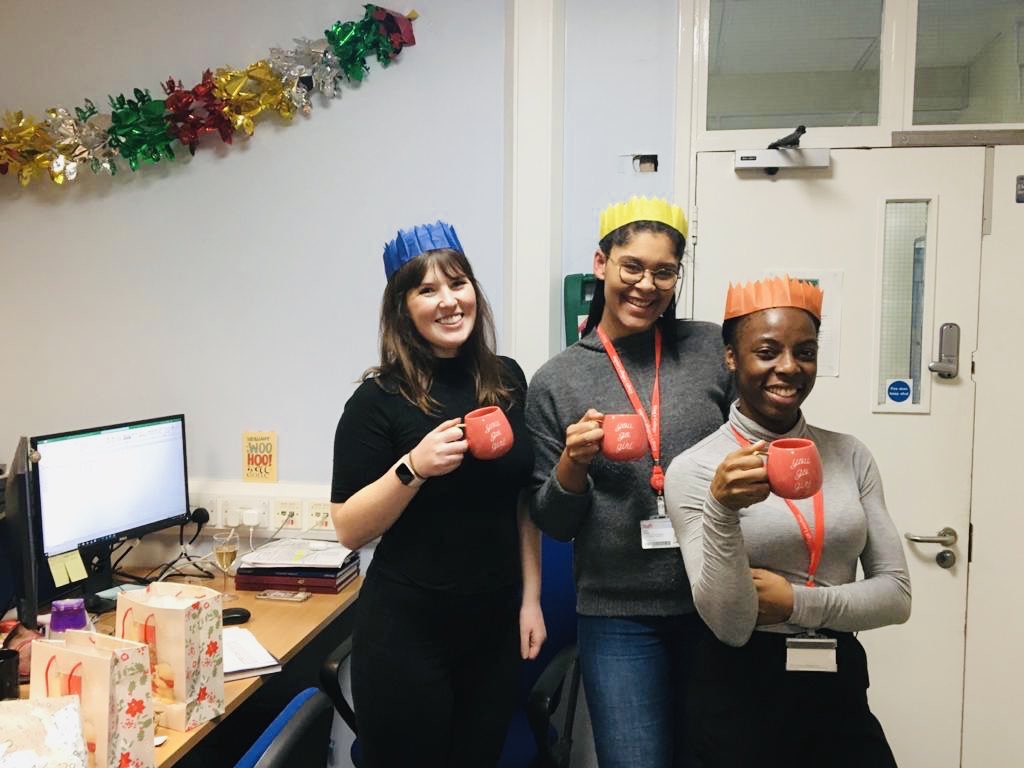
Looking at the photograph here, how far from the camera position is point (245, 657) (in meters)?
1.78

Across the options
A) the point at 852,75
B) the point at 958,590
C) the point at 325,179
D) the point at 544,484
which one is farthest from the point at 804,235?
the point at 325,179

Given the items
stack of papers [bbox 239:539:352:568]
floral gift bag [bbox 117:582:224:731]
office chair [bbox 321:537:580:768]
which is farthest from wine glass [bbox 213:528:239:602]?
floral gift bag [bbox 117:582:224:731]

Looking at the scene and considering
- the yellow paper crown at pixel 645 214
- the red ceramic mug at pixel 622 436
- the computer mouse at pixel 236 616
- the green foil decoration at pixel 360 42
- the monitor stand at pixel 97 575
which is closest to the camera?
the red ceramic mug at pixel 622 436

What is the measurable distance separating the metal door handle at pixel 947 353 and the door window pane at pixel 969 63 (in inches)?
25.7

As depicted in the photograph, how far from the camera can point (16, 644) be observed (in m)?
1.70

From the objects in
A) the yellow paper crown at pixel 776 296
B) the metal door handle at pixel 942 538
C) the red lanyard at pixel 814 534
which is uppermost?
the yellow paper crown at pixel 776 296

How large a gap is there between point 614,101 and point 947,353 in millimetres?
1317

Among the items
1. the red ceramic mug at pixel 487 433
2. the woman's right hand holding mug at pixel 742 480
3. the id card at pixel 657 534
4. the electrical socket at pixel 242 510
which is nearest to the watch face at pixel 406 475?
the red ceramic mug at pixel 487 433

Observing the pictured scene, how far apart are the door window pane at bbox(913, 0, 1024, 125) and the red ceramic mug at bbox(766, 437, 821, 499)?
173cm

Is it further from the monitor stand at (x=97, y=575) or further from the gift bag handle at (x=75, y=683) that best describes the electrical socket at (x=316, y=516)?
the gift bag handle at (x=75, y=683)

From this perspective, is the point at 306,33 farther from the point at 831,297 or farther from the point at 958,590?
the point at 958,590

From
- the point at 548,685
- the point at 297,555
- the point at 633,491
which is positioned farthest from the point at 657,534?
the point at 297,555

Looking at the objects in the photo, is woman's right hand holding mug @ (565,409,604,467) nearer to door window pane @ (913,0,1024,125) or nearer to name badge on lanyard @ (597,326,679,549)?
name badge on lanyard @ (597,326,679,549)

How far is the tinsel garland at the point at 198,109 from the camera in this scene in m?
2.42
